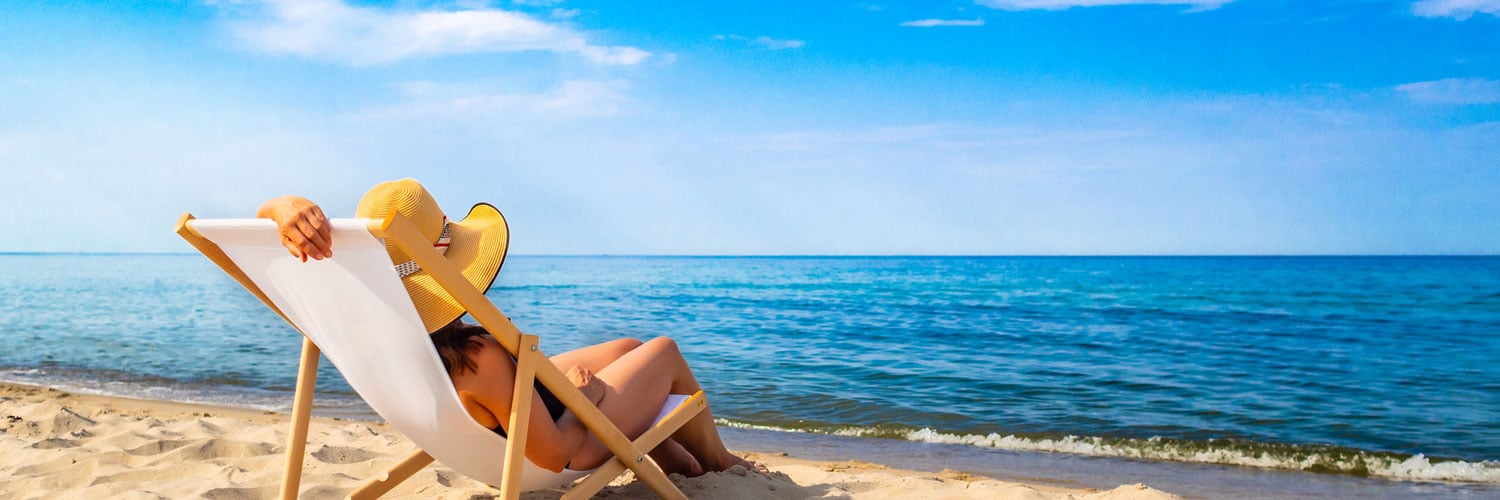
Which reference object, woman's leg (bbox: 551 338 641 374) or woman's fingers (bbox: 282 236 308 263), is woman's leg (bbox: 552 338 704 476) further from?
woman's fingers (bbox: 282 236 308 263)

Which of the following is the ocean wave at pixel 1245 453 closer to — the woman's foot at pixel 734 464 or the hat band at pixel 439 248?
the woman's foot at pixel 734 464

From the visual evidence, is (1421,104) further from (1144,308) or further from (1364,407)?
(1364,407)

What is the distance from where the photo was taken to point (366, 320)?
2.21 m

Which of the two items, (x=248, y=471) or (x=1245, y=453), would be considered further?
(x=1245, y=453)

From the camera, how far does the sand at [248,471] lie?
341 cm

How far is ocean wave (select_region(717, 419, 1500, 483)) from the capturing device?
202 inches

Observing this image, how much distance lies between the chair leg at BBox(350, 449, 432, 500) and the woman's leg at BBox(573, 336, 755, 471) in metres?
0.61

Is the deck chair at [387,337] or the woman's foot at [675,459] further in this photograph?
the woman's foot at [675,459]

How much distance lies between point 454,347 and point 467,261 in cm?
21

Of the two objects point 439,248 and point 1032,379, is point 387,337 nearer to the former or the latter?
point 439,248

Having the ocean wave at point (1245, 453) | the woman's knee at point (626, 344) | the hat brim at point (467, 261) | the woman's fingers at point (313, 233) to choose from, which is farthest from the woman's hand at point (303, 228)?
the ocean wave at point (1245, 453)

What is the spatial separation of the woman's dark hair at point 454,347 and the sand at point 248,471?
1140mm

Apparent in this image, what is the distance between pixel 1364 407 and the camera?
714 centimetres

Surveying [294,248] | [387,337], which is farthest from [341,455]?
[294,248]
